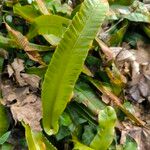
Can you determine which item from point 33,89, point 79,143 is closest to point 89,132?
point 79,143

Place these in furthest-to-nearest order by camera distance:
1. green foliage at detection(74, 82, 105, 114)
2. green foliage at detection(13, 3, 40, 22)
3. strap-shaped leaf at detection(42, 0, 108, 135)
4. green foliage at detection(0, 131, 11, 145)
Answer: green foliage at detection(13, 3, 40, 22) → green foliage at detection(74, 82, 105, 114) → green foliage at detection(0, 131, 11, 145) → strap-shaped leaf at detection(42, 0, 108, 135)

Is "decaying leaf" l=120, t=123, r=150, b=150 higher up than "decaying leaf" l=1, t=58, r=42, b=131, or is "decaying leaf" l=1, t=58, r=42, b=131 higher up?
"decaying leaf" l=1, t=58, r=42, b=131

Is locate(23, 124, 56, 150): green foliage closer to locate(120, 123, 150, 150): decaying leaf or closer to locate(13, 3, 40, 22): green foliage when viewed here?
locate(120, 123, 150, 150): decaying leaf

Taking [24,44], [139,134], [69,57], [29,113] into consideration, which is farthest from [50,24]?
[139,134]

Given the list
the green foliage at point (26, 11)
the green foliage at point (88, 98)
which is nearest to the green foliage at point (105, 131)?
the green foliage at point (88, 98)

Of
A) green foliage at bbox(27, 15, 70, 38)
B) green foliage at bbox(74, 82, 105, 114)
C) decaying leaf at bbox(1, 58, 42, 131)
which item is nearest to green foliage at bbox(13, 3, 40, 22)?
green foliage at bbox(27, 15, 70, 38)

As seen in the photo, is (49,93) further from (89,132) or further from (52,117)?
(89,132)

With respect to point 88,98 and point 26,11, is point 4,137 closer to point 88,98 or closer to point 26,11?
point 88,98

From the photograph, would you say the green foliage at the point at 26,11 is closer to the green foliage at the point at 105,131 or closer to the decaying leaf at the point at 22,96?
the decaying leaf at the point at 22,96
